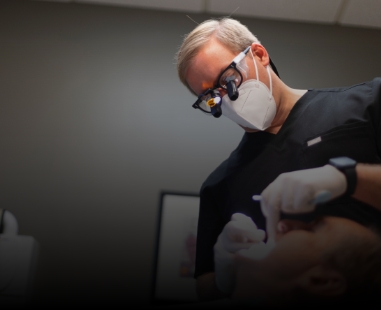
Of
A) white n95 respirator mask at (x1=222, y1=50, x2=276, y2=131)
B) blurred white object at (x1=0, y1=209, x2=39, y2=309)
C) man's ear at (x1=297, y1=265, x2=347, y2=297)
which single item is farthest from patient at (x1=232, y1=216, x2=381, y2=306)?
blurred white object at (x1=0, y1=209, x2=39, y2=309)

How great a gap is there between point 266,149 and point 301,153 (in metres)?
0.12

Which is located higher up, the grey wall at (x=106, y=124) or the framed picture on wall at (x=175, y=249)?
the grey wall at (x=106, y=124)

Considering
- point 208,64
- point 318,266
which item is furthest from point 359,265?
point 208,64

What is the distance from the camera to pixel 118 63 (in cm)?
148

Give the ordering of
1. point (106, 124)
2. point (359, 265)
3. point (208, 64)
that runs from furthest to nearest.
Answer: point (106, 124) → point (208, 64) → point (359, 265)

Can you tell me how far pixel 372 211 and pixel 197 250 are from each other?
0.49m

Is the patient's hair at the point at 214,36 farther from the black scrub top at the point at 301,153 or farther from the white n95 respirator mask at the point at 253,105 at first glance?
the black scrub top at the point at 301,153

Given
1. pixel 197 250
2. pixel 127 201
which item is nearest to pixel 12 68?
pixel 127 201

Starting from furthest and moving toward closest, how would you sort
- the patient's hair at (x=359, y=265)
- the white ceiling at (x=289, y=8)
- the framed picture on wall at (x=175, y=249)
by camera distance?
the white ceiling at (x=289, y=8) → the framed picture on wall at (x=175, y=249) → the patient's hair at (x=359, y=265)

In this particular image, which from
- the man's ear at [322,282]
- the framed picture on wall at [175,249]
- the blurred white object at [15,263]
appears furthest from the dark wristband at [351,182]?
the blurred white object at [15,263]

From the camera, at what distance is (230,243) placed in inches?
36.0

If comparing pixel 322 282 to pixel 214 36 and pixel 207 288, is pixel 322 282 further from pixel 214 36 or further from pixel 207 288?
pixel 214 36

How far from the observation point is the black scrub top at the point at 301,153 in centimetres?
85

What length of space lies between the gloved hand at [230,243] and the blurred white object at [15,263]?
1.70 feet
